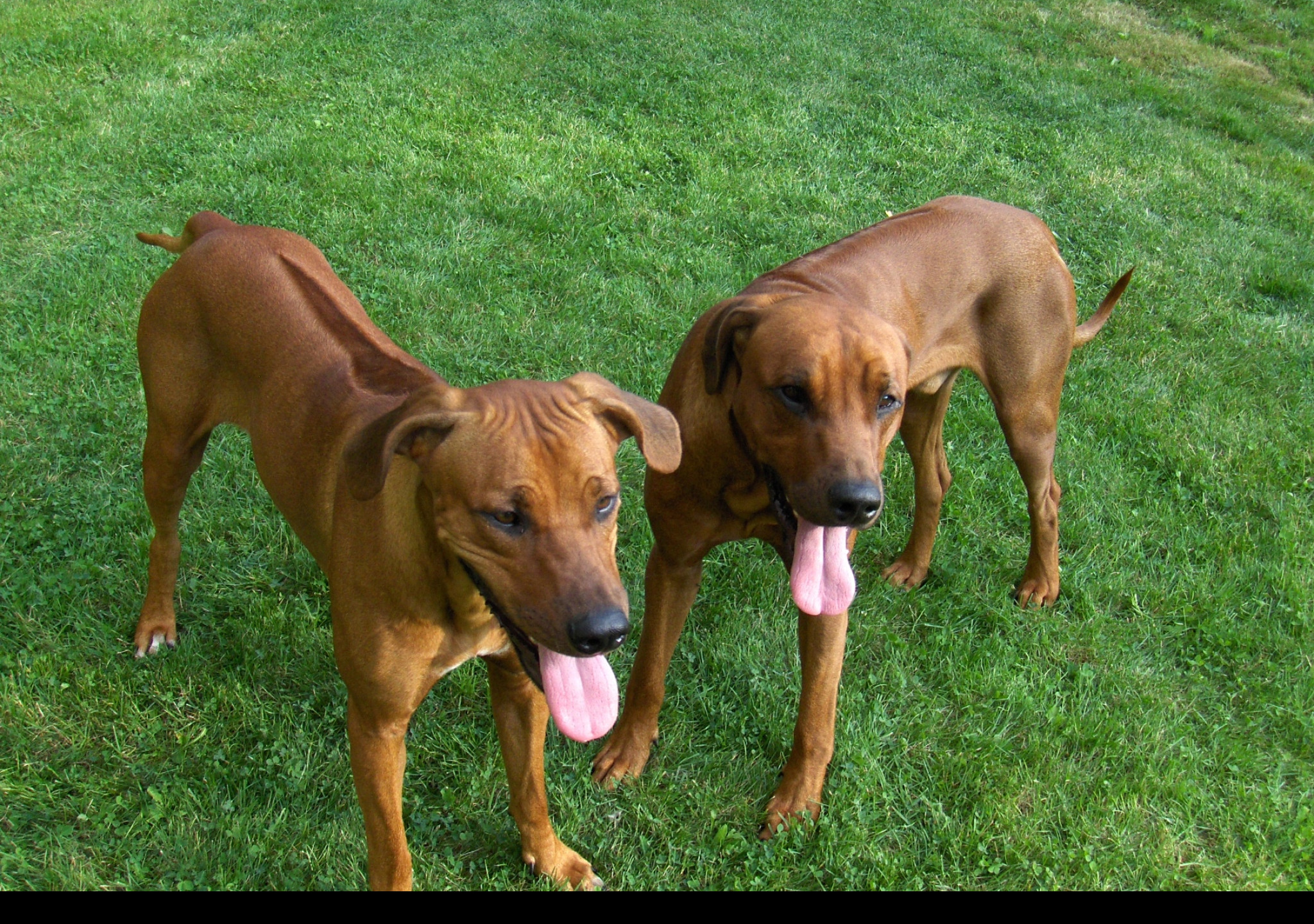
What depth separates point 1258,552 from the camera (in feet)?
16.8

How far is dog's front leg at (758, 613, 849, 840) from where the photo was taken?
11.8 ft

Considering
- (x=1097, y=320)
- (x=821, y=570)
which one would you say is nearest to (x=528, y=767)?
(x=821, y=570)

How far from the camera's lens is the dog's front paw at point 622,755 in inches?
149

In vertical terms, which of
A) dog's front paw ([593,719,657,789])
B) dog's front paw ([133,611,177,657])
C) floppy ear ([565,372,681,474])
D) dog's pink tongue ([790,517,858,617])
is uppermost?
floppy ear ([565,372,681,474])

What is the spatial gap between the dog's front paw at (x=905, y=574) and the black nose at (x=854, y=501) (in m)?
1.89

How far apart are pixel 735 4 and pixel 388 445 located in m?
10.6

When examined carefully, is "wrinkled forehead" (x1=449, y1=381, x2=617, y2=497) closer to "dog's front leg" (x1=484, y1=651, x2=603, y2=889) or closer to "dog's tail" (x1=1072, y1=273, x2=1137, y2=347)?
"dog's front leg" (x1=484, y1=651, x2=603, y2=889)

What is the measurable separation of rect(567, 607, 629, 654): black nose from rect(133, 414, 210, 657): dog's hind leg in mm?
2146

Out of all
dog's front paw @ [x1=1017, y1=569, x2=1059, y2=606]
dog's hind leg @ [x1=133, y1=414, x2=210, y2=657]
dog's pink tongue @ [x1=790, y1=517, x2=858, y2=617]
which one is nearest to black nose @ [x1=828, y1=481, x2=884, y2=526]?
dog's pink tongue @ [x1=790, y1=517, x2=858, y2=617]

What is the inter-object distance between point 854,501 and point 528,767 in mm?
1326

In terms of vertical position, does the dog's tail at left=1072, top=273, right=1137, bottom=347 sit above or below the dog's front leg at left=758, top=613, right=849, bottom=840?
above

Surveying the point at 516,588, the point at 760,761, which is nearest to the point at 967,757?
the point at 760,761

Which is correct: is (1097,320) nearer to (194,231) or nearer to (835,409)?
(835,409)
